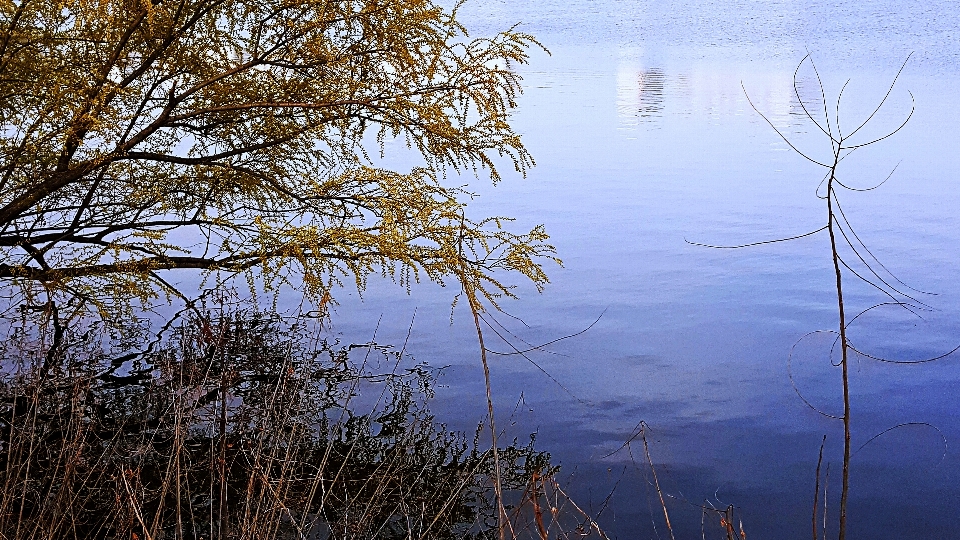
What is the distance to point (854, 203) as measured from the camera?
1243 cm

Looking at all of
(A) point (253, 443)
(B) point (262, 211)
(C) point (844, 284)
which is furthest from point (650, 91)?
(A) point (253, 443)

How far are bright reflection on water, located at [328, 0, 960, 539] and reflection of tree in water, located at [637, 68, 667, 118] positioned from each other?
0.38 meters

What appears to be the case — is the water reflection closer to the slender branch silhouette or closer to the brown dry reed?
the slender branch silhouette

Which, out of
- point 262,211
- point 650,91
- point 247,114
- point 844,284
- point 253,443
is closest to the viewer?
point 253,443

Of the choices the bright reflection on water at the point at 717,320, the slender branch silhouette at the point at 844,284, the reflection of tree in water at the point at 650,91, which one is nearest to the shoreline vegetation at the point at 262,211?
the bright reflection on water at the point at 717,320

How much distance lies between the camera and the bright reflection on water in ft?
17.7

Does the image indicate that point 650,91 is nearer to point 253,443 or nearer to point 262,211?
point 262,211

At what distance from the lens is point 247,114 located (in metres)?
5.94

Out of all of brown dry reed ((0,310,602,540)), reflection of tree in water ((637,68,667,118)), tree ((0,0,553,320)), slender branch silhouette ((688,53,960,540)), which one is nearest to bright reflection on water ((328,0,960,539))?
slender branch silhouette ((688,53,960,540))

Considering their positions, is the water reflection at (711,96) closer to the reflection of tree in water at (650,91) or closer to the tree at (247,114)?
the reflection of tree in water at (650,91)

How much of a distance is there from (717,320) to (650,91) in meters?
15.2

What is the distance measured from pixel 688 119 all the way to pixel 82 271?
1411 centimetres

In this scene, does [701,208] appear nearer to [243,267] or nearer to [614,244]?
[614,244]

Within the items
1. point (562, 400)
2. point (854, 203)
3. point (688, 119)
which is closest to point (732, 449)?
point (562, 400)
